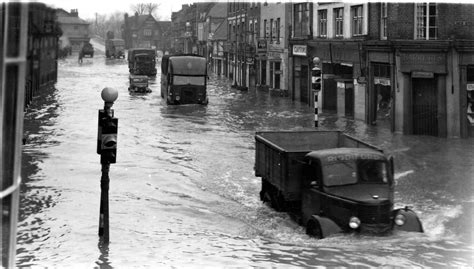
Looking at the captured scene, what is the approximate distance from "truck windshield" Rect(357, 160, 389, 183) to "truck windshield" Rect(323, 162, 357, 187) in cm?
14

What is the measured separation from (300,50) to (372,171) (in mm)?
30217

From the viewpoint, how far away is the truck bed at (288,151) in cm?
1330

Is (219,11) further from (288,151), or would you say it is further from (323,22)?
(288,151)

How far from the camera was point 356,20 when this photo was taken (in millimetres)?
33281

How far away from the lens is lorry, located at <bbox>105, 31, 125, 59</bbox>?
9836 centimetres

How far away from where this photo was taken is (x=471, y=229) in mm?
13648

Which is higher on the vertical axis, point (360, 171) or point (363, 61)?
point (363, 61)

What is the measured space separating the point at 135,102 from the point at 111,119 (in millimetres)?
32018

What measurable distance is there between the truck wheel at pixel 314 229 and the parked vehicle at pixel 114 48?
88.5 m

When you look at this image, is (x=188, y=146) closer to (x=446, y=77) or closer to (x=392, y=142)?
(x=392, y=142)

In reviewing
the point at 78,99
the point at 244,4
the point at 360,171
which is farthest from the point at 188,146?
the point at 244,4

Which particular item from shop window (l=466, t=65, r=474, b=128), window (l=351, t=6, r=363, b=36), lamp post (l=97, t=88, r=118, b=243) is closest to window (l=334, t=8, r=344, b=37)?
window (l=351, t=6, r=363, b=36)

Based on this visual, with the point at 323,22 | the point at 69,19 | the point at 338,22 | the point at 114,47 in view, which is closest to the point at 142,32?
the point at 114,47

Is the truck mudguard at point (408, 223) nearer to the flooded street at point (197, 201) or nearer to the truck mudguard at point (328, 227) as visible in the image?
the flooded street at point (197, 201)
